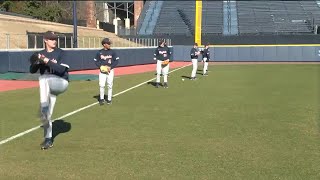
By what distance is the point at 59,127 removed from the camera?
8922mm

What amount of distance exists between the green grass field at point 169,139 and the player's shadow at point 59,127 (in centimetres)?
2

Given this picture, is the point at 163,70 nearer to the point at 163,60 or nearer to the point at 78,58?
the point at 163,60

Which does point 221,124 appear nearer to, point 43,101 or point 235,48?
point 43,101

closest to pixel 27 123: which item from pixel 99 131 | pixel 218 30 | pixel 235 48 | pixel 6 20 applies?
pixel 99 131

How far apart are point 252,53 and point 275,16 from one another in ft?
45.4

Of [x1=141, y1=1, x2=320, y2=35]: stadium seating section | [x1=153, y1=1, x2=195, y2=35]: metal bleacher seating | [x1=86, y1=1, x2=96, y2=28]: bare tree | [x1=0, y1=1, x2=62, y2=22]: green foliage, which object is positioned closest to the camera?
[x1=141, y1=1, x2=320, y2=35]: stadium seating section

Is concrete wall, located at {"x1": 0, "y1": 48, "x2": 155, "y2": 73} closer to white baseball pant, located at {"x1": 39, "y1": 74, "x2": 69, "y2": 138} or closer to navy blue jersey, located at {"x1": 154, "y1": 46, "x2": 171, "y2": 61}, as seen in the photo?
navy blue jersey, located at {"x1": 154, "y1": 46, "x2": 171, "y2": 61}

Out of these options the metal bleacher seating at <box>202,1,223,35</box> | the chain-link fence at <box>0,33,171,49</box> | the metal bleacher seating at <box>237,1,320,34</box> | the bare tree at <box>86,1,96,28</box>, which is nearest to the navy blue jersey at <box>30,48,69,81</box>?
the chain-link fence at <box>0,33,171,49</box>

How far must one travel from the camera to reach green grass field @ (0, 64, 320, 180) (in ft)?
19.3

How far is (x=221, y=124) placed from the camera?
9336 millimetres

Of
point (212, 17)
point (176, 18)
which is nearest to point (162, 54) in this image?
point (176, 18)

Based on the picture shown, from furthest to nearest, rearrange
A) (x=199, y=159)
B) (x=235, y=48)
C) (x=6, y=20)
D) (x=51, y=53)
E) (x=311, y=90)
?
(x=235, y=48) < (x=6, y=20) < (x=311, y=90) < (x=51, y=53) < (x=199, y=159)

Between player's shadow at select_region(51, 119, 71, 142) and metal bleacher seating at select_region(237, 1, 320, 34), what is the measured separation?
44.4m

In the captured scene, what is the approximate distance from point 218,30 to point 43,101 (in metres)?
47.5
